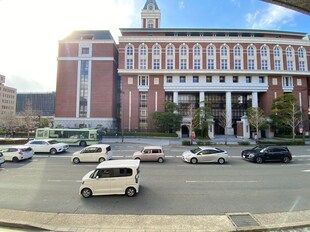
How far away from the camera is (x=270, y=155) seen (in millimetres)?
17500

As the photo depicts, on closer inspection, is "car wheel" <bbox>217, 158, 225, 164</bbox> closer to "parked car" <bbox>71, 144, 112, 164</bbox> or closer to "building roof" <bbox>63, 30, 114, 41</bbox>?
"parked car" <bbox>71, 144, 112, 164</bbox>

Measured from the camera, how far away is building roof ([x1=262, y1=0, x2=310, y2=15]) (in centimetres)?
338

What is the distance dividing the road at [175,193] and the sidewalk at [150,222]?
582 millimetres

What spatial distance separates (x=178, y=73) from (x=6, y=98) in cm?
10160

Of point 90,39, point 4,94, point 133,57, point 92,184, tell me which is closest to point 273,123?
point 133,57

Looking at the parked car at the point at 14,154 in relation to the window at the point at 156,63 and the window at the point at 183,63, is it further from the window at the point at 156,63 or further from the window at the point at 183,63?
the window at the point at 183,63

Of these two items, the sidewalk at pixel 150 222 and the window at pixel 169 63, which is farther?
the window at pixel 169 63

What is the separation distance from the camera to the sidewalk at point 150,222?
19.4ft

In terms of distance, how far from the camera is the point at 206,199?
8.55 m

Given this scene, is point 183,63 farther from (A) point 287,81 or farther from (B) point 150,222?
(B) point 150,222

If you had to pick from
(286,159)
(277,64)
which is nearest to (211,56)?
(277,64)

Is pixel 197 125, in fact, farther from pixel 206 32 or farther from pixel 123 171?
pixel 123 171

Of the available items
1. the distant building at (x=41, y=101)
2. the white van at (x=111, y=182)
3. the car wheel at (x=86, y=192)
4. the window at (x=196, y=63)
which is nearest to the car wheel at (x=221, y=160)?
the white van at (x=111, y=182)

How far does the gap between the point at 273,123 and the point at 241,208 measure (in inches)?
1750
